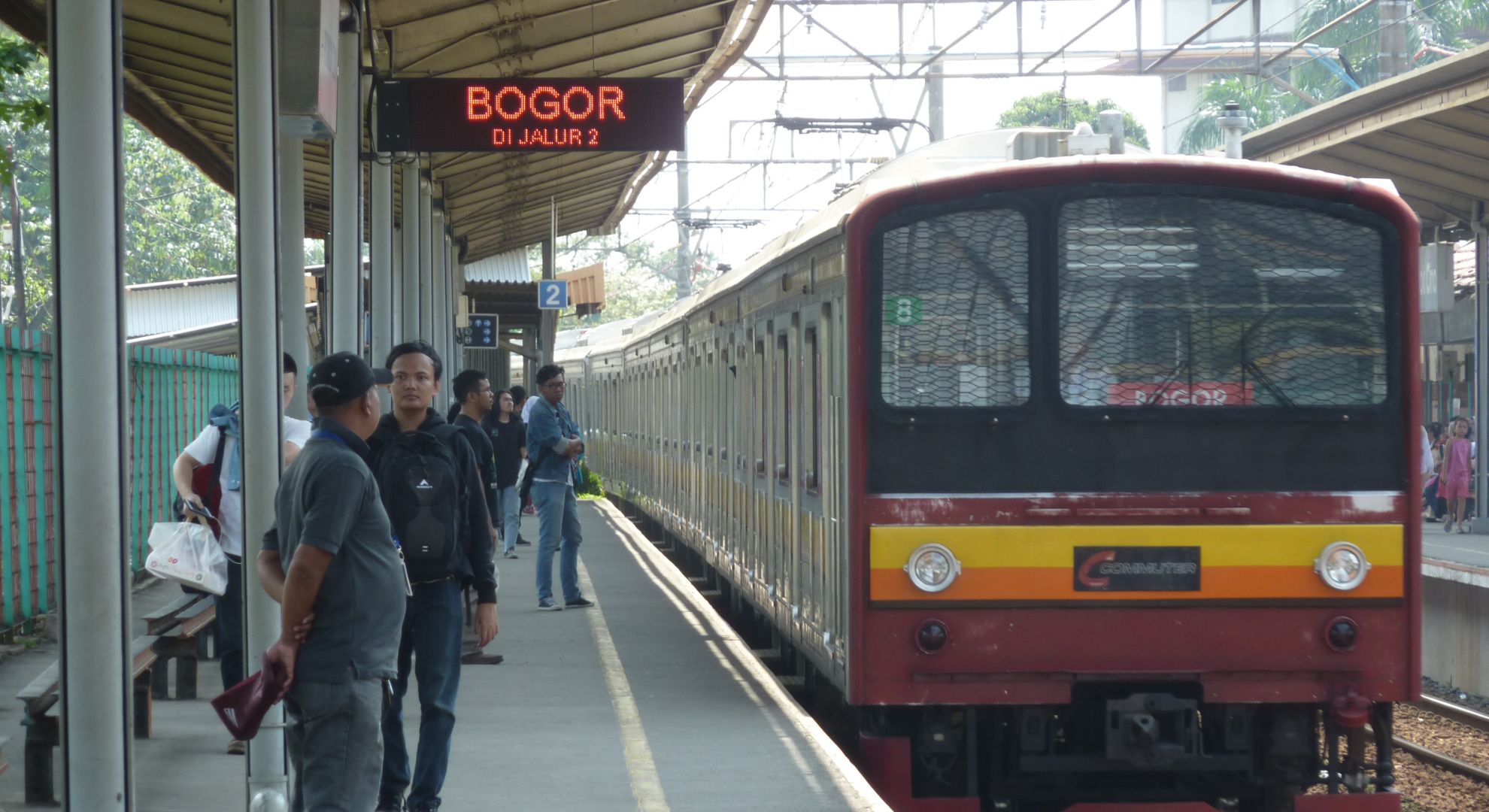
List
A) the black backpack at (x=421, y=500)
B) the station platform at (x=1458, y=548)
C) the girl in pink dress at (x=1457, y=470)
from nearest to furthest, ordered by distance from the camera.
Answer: the black backpack at (x=421, y=500) → the station platform at (x=1458, y=548) → the girl in pink dress at (x=1457, y=470)

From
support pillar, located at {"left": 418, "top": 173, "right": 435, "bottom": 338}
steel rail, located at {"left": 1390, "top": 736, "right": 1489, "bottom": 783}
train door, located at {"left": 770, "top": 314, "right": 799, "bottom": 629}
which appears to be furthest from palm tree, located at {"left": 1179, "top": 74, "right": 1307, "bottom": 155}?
train door, located at {"left": 770, "top": 314, "right": 799, "bottom": 629}

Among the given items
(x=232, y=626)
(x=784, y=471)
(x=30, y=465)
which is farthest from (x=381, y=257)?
(x=232, y=626)

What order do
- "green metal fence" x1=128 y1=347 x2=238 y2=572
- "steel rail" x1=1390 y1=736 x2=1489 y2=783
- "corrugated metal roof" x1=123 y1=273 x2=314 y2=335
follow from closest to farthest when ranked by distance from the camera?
"steel rail" x1=1390 y1=736 x2=1489 y2=783, "green metal fence" x1=128 y1=347 x2=238 y2=572, "corrugated metal roof" x1=123 y1=273 x2=314 y2=335

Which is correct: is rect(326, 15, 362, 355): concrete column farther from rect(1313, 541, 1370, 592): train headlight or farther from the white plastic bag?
rect(1313, 541, 1370, 592): train headlight

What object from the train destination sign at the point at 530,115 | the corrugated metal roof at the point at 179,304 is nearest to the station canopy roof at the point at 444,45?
the train destination sign at the point at 530,115

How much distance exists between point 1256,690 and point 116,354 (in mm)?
4343

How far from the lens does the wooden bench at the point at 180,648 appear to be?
8.95 meters

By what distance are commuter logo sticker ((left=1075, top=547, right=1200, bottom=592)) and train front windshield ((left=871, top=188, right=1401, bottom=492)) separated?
0.25 m

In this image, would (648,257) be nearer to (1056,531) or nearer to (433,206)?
(433,206)

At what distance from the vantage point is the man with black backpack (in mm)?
6457

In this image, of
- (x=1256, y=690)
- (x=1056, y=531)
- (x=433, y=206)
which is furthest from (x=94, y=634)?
(x=433, y=206)

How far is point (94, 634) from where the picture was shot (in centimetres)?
493

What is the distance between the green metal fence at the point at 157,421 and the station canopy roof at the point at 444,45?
5.80 ft

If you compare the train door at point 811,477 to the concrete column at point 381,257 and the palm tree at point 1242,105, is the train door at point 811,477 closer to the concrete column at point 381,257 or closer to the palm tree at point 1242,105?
the concrete column at point 381,257
